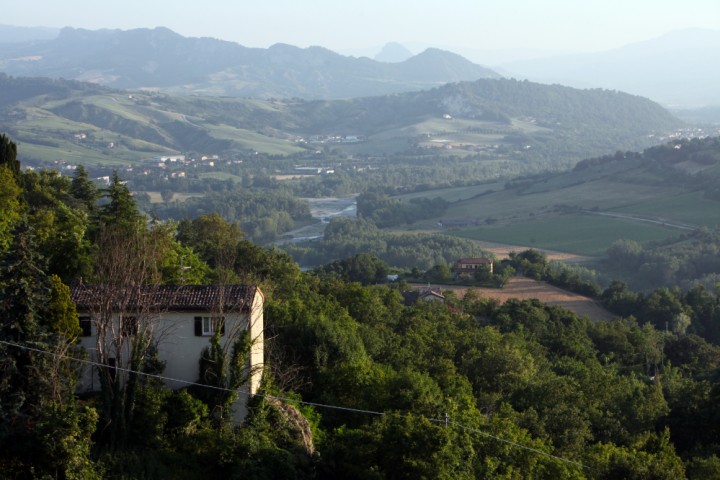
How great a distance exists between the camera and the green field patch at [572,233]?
91.2 m

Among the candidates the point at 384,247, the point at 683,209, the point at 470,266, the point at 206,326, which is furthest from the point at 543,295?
the point at 683,209

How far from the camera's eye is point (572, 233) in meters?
95.9

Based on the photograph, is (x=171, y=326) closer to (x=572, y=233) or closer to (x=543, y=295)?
(x=543, y=295)

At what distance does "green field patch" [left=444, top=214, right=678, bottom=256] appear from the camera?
91181 mm

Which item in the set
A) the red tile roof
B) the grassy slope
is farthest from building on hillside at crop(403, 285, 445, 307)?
the grassy slope

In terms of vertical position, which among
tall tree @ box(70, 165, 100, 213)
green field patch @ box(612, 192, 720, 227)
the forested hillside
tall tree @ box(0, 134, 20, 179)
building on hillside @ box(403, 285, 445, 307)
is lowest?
green field patch @ box(612, 192, 720, 227)

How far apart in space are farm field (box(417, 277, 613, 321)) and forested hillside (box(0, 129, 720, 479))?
71.0 ft

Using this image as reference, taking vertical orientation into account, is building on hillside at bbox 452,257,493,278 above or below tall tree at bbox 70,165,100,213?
below

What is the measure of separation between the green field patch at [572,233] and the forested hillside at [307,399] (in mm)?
56537

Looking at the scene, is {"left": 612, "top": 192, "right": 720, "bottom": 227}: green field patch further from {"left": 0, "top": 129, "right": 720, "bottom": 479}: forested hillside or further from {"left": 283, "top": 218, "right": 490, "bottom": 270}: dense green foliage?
{"left": 0, "top": 129, "right": 720, "bottom": 479}: forested hillside

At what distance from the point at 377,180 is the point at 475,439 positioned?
147823 mm

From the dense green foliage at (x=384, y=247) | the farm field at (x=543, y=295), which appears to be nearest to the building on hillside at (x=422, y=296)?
the farm field at (x=543, y=295)

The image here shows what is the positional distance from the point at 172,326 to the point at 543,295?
146ft

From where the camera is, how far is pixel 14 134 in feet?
572
